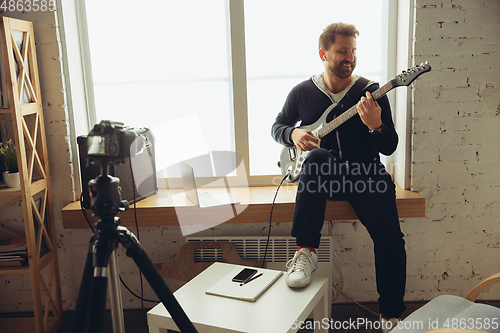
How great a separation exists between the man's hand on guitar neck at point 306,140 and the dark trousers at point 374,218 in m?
0.14

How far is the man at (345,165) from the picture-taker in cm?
163

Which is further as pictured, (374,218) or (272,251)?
(272,251)

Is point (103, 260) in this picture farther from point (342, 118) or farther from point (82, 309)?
point (342, 118)

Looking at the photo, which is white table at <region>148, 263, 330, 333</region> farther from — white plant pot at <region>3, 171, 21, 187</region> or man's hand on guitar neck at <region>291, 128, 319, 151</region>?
white plant pot at <region>3, 171, 21, 187</region>

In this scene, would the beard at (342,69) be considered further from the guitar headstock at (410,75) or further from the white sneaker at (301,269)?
the white sneaker at (301,269)

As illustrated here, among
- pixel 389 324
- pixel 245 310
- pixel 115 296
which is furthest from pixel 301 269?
pixel 115 296

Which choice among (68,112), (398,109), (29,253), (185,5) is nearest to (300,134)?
(398,109)

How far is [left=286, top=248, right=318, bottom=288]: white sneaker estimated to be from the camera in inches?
56.3

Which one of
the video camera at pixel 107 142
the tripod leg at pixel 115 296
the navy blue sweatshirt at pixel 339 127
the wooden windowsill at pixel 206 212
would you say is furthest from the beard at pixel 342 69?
the tripod leg at pixel 115 296

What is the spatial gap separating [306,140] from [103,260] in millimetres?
1170

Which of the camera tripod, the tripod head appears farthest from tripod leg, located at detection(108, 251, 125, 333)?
the tripod head

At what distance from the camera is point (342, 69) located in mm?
1861

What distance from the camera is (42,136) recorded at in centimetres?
193

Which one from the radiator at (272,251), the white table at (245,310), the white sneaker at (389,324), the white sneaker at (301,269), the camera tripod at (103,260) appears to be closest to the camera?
the camera tripod at (103,260)
